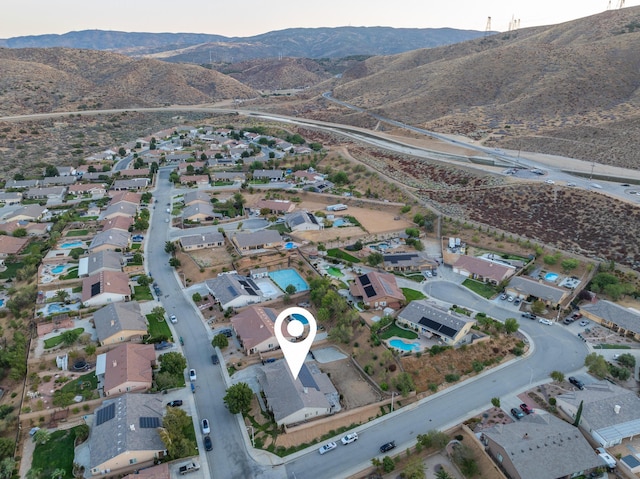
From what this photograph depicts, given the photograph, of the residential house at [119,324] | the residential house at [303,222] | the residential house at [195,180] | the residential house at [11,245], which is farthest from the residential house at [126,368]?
the residential house at [195,180]

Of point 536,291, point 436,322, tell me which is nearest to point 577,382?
point 436,322

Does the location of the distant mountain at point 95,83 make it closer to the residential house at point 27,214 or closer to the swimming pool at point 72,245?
the residential house at point 27,214

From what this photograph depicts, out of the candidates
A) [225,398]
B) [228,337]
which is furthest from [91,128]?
[225,398]

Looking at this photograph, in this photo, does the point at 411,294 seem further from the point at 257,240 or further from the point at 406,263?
the point at 257,240

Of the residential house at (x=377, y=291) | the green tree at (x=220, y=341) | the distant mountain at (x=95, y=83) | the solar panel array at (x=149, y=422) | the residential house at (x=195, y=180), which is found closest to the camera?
the solar panel array at (x=149, y=422)

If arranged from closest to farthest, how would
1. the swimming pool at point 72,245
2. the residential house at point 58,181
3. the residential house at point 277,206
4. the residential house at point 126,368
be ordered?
the residential house at point 126,368
the swimming pool at point 72,245
the residential house at point 277,206
the residential house at point 58,181
